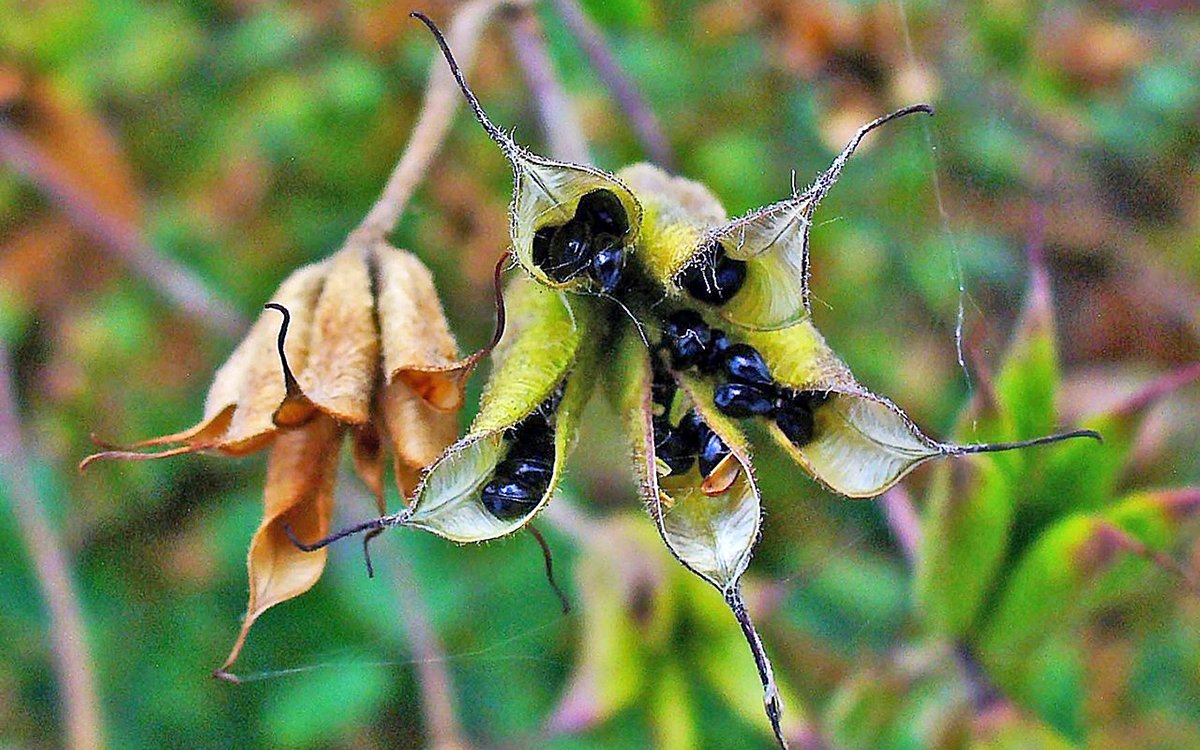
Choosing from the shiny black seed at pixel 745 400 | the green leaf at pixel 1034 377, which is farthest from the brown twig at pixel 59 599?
the green leaf at pixel 1034 377

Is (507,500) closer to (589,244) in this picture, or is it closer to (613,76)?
(589,244)

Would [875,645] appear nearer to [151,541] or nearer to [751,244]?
[751,244]

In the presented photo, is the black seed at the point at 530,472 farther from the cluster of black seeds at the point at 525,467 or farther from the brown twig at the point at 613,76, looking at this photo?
the brown twig at the point at 613,76

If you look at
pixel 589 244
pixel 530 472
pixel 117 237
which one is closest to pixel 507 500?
pixel 530 472

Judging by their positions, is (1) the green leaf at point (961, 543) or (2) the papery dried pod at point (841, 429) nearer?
(2) the papery dried pod at point (841, 429)

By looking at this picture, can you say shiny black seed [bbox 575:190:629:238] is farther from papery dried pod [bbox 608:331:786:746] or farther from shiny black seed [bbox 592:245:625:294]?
papery dried pod [bbox 608:331:786:746]

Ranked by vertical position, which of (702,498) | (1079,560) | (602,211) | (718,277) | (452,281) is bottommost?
(1079,560)
